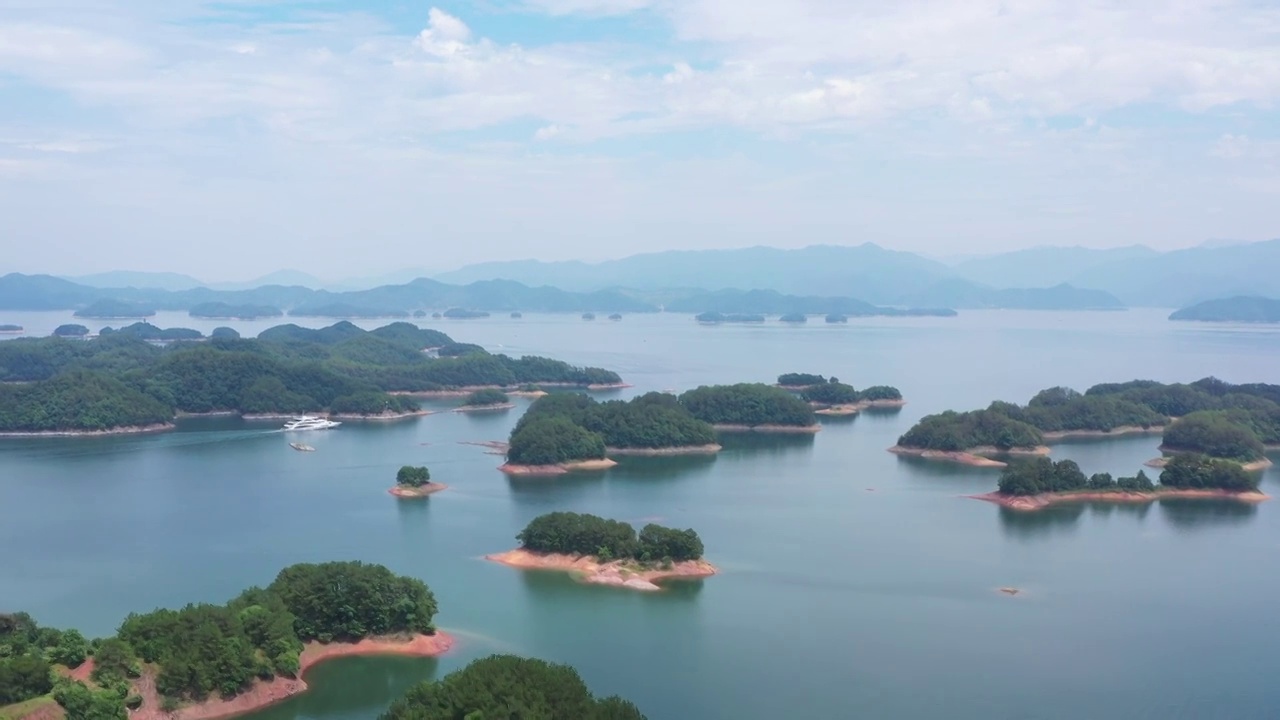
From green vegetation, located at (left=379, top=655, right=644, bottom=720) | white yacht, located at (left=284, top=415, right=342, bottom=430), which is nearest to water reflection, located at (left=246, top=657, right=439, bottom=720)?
green vegetation, located at (left=379, top=655, right=644, bottom=720)

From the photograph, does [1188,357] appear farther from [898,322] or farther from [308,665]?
[308,665]

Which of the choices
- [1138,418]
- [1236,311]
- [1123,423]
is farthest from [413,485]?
[1236,311]

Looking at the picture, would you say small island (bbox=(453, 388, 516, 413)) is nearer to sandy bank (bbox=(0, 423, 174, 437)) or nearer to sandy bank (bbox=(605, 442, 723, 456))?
sandy bank (bbox=(0, 423, 174, 437))

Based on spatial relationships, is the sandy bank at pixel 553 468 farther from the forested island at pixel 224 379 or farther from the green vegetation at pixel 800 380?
the green vegetation at pixel 800 380

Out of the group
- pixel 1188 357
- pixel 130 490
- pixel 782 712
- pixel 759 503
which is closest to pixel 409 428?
pixel 130 490

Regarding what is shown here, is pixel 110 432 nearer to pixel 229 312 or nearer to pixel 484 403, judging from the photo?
pixel 484 403
